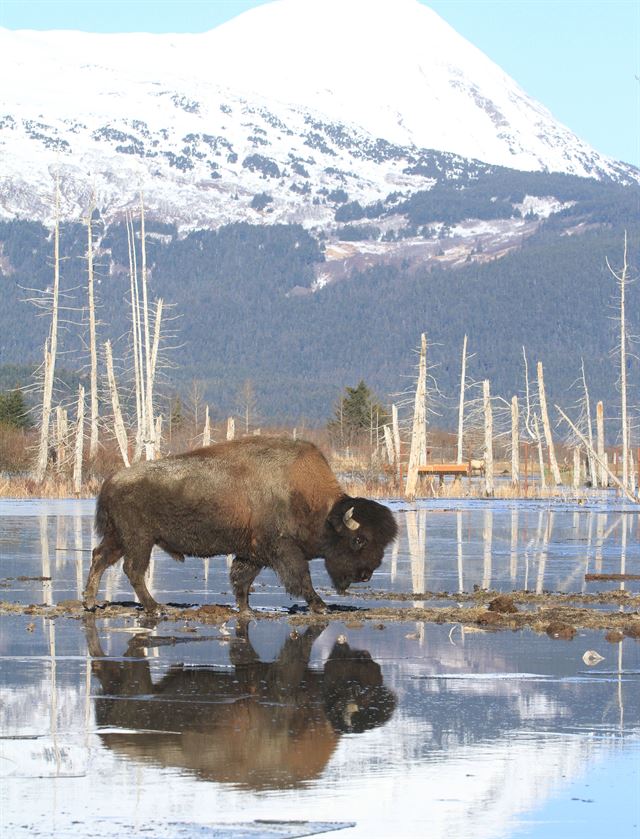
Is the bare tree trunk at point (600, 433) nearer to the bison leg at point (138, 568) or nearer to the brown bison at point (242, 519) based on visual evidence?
the brown bison at point (242, 519)

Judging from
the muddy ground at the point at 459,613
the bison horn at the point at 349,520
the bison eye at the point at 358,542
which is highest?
the bison horn at the point at 349,520

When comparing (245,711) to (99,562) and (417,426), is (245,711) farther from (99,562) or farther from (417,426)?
(417,426)

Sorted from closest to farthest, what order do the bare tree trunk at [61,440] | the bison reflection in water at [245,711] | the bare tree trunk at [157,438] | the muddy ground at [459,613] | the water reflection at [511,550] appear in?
1. the bison reflection in water at [245,711]
2. the muddy ground at [459,613]
3. the water reflection at [511,550]
4. the bare tree trunk at [157,438]
5. the bare tree trunk at [61,440]

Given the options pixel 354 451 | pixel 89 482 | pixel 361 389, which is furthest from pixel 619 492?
pixel 361 389

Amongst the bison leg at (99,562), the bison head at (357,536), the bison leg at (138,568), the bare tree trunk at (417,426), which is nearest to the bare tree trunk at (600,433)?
the bare tree trunk at (417,426)

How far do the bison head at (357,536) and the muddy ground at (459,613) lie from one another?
43cm

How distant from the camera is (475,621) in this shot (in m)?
14.9

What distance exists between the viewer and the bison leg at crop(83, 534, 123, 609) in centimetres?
1580

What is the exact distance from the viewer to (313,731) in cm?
948

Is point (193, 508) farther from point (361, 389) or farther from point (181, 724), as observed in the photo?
point (361, 389)

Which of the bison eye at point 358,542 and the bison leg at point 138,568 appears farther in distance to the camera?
the bison eye at point 358,542

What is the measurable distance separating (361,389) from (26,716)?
108907mm

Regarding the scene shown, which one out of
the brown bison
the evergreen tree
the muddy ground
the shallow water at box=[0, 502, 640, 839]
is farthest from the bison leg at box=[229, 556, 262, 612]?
the evergreen tree

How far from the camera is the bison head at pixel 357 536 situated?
1616 centimetres
